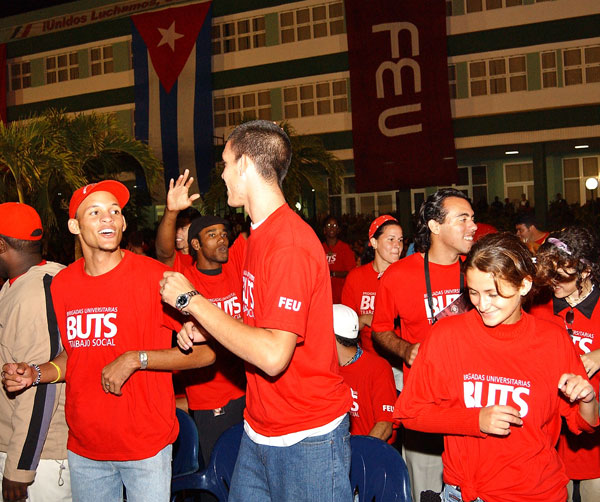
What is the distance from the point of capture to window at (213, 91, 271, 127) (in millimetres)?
29859

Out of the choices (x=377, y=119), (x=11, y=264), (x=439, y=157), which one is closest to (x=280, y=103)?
(x=377, y=119)

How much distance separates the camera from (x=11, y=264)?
13.4 feet

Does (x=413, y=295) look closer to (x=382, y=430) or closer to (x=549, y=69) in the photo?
(x=382, y=430)

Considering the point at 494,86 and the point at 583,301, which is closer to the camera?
the point at 583,301

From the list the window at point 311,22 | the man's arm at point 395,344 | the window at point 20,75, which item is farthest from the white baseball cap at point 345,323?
the window at point 20,75

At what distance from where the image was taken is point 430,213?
Result: 495 centimetres

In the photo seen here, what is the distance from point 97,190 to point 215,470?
1.87 m

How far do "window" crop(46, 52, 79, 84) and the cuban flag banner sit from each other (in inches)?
237

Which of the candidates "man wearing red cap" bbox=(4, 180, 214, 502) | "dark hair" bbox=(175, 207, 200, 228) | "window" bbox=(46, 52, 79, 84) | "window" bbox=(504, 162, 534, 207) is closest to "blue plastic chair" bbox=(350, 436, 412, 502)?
A: "man wearing red cap" bbox=(4, 180, 214, 502)

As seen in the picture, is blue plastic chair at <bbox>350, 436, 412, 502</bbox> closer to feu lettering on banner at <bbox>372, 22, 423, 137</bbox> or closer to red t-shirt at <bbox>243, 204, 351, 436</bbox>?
red t-shirt at <bbox>243, 204, 351, 436</bbox>

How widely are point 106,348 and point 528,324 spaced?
2.07 m

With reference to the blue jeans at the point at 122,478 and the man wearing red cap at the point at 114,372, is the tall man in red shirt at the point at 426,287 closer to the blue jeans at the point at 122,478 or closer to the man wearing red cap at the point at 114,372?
the man wearing red cap at the point at 114,372

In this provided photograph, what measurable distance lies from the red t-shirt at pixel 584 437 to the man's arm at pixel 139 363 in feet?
7.07

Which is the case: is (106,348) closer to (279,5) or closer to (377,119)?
(377,119)
